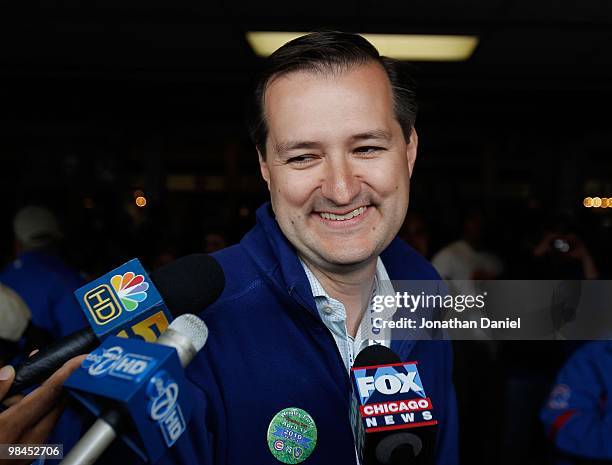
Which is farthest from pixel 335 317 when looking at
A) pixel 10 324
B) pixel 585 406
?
pixel 585 406

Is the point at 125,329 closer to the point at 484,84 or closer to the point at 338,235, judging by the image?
the point at 338,235

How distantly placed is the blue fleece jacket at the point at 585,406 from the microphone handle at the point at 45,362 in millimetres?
1423

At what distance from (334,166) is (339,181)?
0.03m

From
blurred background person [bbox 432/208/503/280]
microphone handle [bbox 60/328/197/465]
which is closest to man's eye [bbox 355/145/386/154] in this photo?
microphone handle [bbox 60/328/197/465]

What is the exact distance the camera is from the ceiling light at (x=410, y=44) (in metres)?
3.38

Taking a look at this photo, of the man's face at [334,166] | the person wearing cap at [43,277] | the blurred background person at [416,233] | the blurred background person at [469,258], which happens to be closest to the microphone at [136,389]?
the man's face at [334,166]

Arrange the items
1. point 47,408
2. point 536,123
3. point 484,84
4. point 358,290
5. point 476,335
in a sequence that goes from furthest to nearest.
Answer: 1. point 536,123
2. point 484,84
3. point 476,335
4. point 358,290
5. point 47,408

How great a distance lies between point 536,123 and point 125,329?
6.47 m

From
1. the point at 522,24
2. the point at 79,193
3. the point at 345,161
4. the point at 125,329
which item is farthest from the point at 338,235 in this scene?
the point at 79,193

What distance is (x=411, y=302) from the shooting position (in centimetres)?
114

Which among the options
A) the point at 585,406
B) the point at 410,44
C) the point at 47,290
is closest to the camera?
the point at 585,406

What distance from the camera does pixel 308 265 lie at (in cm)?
107

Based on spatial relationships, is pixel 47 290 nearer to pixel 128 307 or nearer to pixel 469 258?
pixel 128 307

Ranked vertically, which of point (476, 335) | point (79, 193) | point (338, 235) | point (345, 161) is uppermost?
point (79, 193)
